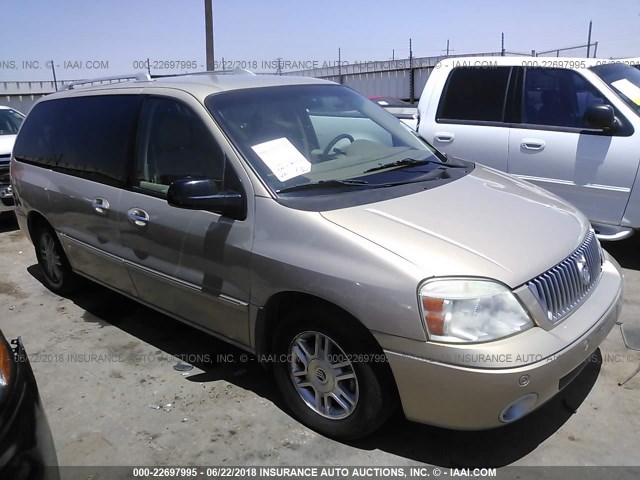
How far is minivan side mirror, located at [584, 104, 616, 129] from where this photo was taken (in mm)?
4770

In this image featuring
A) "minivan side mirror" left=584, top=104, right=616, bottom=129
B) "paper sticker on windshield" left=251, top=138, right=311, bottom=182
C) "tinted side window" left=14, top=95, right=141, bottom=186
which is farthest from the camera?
"minivan side mirror" left=584, top=104, right=616, bottom=129

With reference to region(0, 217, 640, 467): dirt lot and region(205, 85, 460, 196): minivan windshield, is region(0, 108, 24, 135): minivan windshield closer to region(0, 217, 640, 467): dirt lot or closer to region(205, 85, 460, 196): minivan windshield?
region(0, 217, 640, 467): dirt lot

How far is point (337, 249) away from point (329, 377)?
2.25 ft

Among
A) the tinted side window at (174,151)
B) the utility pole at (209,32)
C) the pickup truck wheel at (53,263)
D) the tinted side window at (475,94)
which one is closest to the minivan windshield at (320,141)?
the tinted side window at (174,151)

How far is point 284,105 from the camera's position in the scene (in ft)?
11.3

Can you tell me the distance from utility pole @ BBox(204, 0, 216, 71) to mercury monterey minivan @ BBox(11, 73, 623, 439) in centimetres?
1038

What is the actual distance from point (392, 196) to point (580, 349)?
114 centimetres

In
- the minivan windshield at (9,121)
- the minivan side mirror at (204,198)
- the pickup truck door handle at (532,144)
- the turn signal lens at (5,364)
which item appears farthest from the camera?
the minivan windshield at (9,121)

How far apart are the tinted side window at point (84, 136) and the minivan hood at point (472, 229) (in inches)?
72.8

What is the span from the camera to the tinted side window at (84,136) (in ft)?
12.4

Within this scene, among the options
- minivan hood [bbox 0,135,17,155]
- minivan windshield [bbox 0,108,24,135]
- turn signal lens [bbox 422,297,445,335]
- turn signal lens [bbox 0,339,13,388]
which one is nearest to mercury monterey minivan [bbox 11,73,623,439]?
turn signal lens [bbox 422,297,445,335]

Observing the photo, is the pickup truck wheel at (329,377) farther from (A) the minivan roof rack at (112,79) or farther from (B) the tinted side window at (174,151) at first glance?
(A) the minivan roof rack at (112,79)

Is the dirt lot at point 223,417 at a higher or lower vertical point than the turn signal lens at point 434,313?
lower

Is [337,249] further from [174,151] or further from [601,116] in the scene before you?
[601,116]
